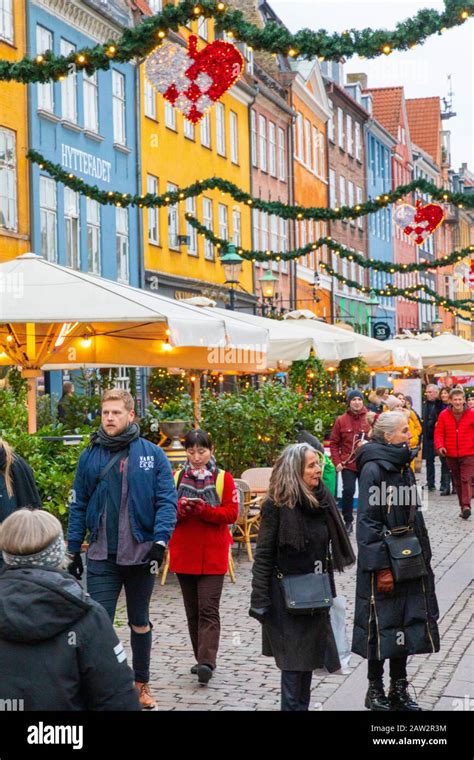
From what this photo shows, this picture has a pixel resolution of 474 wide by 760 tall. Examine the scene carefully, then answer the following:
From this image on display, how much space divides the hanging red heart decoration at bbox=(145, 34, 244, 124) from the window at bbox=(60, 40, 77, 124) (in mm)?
14338

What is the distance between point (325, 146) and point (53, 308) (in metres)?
48.4

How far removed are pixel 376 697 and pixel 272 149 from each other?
135 feet

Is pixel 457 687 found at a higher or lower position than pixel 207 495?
lower

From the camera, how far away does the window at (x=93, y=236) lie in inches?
1183

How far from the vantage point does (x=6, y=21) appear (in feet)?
84.5

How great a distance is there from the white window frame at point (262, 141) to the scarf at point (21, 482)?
38.3 metres

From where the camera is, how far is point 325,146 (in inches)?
2295

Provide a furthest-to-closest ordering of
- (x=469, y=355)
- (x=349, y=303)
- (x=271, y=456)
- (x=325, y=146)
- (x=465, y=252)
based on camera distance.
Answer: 1. (x=349, y=303)
2. (x=325, y=146)
3. (x=469, y=355)
4. (x=465, y=252)
5. (x=271, y=456)

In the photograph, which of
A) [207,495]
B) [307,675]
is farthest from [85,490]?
[307,675]

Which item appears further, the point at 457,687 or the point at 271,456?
the point at 271,456

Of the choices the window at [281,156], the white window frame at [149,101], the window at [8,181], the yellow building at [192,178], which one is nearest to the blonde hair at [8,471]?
the window at [8,181]

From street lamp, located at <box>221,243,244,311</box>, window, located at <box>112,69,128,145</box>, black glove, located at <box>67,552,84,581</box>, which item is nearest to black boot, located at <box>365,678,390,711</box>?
black glove, located at <box>67,552,84,581</box>

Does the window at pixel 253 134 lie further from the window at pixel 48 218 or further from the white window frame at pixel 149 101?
the window at pixel 48 218
